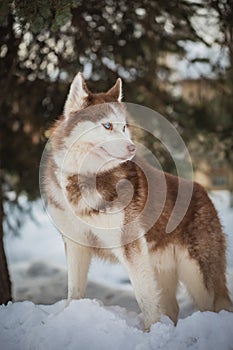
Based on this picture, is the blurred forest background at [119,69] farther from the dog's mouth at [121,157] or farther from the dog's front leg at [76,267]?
the dog's mouth at [121,157]

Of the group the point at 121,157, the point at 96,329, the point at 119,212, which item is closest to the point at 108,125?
the point at 121,157

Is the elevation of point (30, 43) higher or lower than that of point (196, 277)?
higher

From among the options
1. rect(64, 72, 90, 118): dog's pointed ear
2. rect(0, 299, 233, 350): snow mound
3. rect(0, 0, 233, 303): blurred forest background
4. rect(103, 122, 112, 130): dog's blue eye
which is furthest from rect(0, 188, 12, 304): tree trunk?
rect(103, 122, 112, 130): dog's blue eye

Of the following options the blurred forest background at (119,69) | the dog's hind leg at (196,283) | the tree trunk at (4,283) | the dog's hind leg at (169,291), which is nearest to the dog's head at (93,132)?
the blurred forest background at (119,69)

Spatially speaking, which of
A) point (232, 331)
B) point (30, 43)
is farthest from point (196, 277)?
point (30, 43)

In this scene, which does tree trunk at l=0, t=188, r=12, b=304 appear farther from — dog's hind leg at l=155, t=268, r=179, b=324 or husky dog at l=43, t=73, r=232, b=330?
dog's hind leg at l=155, t=268, r=179, b=324

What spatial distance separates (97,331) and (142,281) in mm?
553

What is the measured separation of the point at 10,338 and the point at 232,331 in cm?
169

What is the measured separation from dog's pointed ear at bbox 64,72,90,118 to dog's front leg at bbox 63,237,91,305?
1.16 m

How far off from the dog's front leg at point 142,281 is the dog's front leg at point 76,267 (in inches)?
19.1

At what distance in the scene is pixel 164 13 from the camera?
5.81 m

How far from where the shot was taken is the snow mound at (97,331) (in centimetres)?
312

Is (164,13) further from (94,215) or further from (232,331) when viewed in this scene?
(232,331)

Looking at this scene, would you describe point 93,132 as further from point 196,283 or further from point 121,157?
point 196,283
